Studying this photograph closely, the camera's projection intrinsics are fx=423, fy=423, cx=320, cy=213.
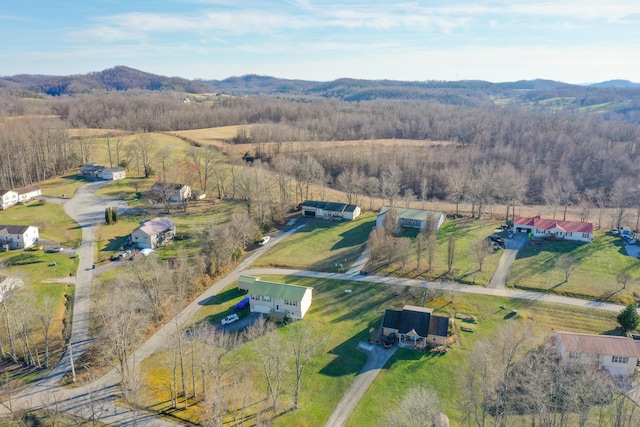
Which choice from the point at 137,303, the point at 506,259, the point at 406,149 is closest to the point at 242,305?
the point at 137,303

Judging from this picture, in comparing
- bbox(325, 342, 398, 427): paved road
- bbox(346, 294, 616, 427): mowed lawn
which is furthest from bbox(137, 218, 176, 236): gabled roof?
bbox(346, 294, 616, 427): mowed lawn

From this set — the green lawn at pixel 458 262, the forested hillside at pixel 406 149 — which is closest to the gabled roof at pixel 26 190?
the forested hillside at pixel 406 149

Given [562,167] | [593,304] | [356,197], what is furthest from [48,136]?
[562,167]

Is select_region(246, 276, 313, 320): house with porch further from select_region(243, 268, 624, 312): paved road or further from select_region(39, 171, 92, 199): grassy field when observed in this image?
select_region(39, 171, 92, 199): grassy field

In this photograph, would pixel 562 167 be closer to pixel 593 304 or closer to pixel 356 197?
pixel 356 197

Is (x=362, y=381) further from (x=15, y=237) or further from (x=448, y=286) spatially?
(x=15, y=237)

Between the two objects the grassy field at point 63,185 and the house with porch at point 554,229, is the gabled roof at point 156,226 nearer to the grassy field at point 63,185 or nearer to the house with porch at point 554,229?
the grassy field at point 63,185
